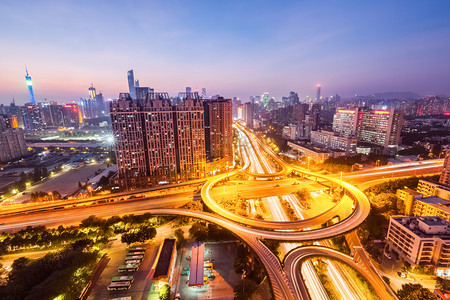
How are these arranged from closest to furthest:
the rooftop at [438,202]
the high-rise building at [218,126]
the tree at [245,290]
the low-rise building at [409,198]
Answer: the tree at [245,290]
the rooftop at [438,202]
the low-rise building at [409,198]
the high-rise building at [218,126]

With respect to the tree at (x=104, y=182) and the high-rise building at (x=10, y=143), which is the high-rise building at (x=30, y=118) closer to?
the high-rise building at (x=10, y=143)

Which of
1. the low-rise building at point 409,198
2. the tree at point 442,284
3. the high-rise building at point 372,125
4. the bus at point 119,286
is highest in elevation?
the high-rise building at point 372,125

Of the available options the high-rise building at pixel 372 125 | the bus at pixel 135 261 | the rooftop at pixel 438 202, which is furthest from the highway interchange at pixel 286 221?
the high-rise building at pixel 372 125

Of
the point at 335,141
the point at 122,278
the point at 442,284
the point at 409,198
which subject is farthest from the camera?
the point at 335,141

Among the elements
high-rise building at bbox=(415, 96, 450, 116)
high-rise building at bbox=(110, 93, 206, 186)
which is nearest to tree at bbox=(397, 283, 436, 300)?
high-rise building at bbox=(110, 93, 206, 186)

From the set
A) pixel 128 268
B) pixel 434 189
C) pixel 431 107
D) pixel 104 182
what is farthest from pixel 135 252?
pixel 431 107

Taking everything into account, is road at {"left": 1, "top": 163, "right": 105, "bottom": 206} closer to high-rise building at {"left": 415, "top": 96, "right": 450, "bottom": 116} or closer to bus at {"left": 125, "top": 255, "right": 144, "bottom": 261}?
bus at {"left": 125, "top": 255, "right": 144, "bottom": 261}

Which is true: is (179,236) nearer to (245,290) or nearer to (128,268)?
(128,268)
